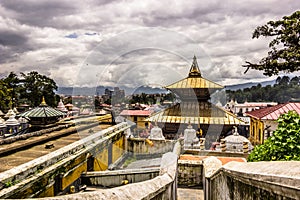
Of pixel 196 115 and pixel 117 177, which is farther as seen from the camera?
pixel 196 115

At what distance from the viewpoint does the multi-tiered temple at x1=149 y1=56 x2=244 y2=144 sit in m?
14.4

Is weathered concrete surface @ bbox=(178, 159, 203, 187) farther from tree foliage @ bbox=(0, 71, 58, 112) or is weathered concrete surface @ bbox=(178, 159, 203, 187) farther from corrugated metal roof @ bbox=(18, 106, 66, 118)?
tree foliage @ bbox=(0, 71, 58, 112)

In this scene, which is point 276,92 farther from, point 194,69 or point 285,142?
point 285,142

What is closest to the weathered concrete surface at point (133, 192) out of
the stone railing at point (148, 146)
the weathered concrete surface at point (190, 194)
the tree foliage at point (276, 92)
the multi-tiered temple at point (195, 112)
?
the weathered concrete surface at point (190, 194)

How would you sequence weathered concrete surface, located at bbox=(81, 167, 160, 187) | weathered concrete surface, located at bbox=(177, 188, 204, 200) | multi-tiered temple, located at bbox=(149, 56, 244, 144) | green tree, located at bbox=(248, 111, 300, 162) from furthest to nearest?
multi-tiered temple, located at bbox=(149, 56, 244, 144), weathered concrete surface, located at bbox=(177, 188, 204, 200), weathered concrete surface, located at bbox=(81, 167, 160, 187), green tree, located at bbox=(248, 111, 300, 162)

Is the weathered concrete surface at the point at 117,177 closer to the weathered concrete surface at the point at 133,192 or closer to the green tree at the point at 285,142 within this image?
the green tree at the point at 285,142

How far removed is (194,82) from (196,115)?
6.20 feet

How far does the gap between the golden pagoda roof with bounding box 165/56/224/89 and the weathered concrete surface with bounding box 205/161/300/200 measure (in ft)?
32.0

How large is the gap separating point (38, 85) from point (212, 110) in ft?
139

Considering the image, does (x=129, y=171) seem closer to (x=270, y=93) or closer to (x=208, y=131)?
(x=208, y=131)

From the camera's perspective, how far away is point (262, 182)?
2.75 m

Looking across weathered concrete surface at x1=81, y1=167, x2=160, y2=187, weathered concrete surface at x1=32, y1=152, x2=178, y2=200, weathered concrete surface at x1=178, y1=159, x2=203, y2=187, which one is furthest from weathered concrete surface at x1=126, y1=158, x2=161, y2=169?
weathered concrete surface at x1=32, y1=152, x2=178, y2=200

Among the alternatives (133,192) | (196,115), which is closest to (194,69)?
(196,115)

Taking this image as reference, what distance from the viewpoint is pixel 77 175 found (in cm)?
770
